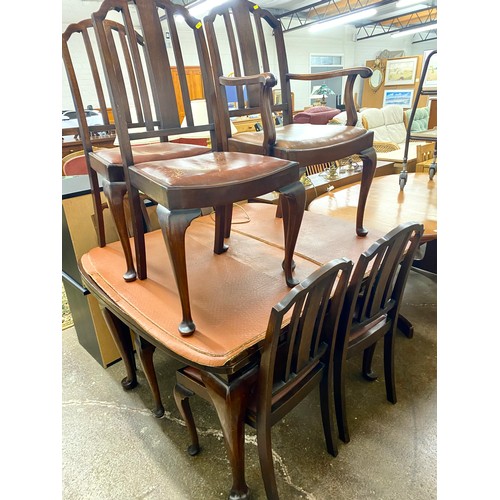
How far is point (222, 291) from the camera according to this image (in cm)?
130

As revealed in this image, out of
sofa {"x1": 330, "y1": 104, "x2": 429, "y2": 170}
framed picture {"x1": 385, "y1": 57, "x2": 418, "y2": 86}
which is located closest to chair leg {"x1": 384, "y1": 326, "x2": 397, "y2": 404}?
sofa {"x1": 330, "y1": 104, "x2": 429, "y2": 170}

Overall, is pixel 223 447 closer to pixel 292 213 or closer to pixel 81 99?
pixel 292 213

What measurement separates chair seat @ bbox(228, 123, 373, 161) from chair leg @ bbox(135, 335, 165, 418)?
3.09 ft

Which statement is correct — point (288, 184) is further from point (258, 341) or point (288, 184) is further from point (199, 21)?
point (199, 21)

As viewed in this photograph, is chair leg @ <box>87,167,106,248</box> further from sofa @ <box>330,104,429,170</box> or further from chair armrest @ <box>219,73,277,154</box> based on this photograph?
sofa @ <box>330,104,429,170</box>

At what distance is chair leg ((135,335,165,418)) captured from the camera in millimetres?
1421

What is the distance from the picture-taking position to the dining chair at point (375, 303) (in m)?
1.18

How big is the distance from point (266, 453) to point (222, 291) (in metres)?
0.54

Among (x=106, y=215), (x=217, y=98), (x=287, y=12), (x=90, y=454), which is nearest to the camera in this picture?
(x=90, y=454)

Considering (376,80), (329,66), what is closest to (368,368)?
(376,80)

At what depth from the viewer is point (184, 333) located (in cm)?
107
